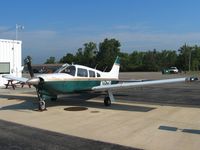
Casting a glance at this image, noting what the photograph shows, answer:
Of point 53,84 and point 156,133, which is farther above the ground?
point 53,84

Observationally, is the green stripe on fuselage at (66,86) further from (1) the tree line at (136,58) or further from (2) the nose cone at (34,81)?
(1) the tree line at (136,58)

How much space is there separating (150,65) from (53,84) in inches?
3378

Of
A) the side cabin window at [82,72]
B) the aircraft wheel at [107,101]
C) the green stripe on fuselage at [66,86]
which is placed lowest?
the aircraft wheel at [107,101]

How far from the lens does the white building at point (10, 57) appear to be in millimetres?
26913

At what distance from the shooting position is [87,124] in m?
11.0

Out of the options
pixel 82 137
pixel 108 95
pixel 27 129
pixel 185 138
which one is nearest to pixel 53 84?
pixel 108 95

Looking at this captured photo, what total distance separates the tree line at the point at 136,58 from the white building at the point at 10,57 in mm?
65044

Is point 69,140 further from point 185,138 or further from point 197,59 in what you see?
point 197,59

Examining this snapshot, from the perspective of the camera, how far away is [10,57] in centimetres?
2781

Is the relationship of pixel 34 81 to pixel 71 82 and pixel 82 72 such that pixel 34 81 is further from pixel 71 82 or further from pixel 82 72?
pixel 82 72

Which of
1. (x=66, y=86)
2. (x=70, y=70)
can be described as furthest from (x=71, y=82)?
(x=70, y=70)

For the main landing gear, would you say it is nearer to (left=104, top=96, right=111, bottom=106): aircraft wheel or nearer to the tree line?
(left=104, top=96, right=111, bottom=106): aircraft wheel

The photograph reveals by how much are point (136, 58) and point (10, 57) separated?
7949 centimetres

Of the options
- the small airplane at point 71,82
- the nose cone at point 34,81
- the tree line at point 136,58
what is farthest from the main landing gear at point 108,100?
the tree line at point 136,58
